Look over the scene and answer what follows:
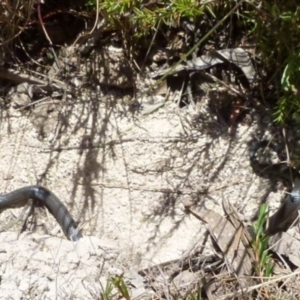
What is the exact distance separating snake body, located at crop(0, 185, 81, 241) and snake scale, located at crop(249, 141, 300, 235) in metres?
0.91

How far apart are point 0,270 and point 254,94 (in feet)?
4.90

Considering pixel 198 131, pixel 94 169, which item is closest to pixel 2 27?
pixel 94 169

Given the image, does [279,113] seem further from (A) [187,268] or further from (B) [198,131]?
(A) [187,268]

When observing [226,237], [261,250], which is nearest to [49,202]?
[226,237]

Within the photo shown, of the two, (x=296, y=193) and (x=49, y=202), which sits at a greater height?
(x=296, y=193)

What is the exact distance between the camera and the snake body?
3883 millimetres

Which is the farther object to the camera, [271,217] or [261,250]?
[271,217]

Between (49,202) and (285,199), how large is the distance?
3.72 feet

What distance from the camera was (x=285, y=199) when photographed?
391 centimetres

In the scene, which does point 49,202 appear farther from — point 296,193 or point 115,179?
point 296,193

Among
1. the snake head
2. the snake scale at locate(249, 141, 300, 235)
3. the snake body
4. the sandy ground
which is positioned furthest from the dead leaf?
the snake body

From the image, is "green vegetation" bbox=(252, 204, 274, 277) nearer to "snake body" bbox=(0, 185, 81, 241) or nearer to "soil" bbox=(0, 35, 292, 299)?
"soil" bbox=(0, 35, 292, 299)

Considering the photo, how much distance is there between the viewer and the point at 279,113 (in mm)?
3760

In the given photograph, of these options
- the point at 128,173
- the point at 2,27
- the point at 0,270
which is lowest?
the point at 0,270
